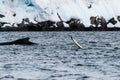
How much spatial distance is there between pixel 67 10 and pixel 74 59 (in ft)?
399

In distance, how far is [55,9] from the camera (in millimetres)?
157750

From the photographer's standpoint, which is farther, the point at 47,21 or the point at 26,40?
the point at 47,21

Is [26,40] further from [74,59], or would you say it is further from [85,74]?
[85,74]

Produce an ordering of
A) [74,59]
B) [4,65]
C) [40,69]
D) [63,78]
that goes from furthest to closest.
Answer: [74,59] < [4,65] < [40,69] < [63,78]

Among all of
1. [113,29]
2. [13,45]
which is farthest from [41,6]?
[13,45]

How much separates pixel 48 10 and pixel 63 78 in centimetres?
11987

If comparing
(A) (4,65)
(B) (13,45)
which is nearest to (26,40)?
(B) (13,45)

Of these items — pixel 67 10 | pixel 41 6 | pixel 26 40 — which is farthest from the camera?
pixel 67 10

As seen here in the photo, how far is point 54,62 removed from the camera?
39.8m

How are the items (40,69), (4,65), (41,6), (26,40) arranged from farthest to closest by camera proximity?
(41,6)
(26,40)
(4,65)
(40,69)

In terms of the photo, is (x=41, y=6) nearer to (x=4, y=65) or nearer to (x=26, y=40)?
(x=26, y=40)

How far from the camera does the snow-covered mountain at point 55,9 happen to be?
5605 inches

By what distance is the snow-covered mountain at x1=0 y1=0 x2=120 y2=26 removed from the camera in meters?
142

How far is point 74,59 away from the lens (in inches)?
1681
